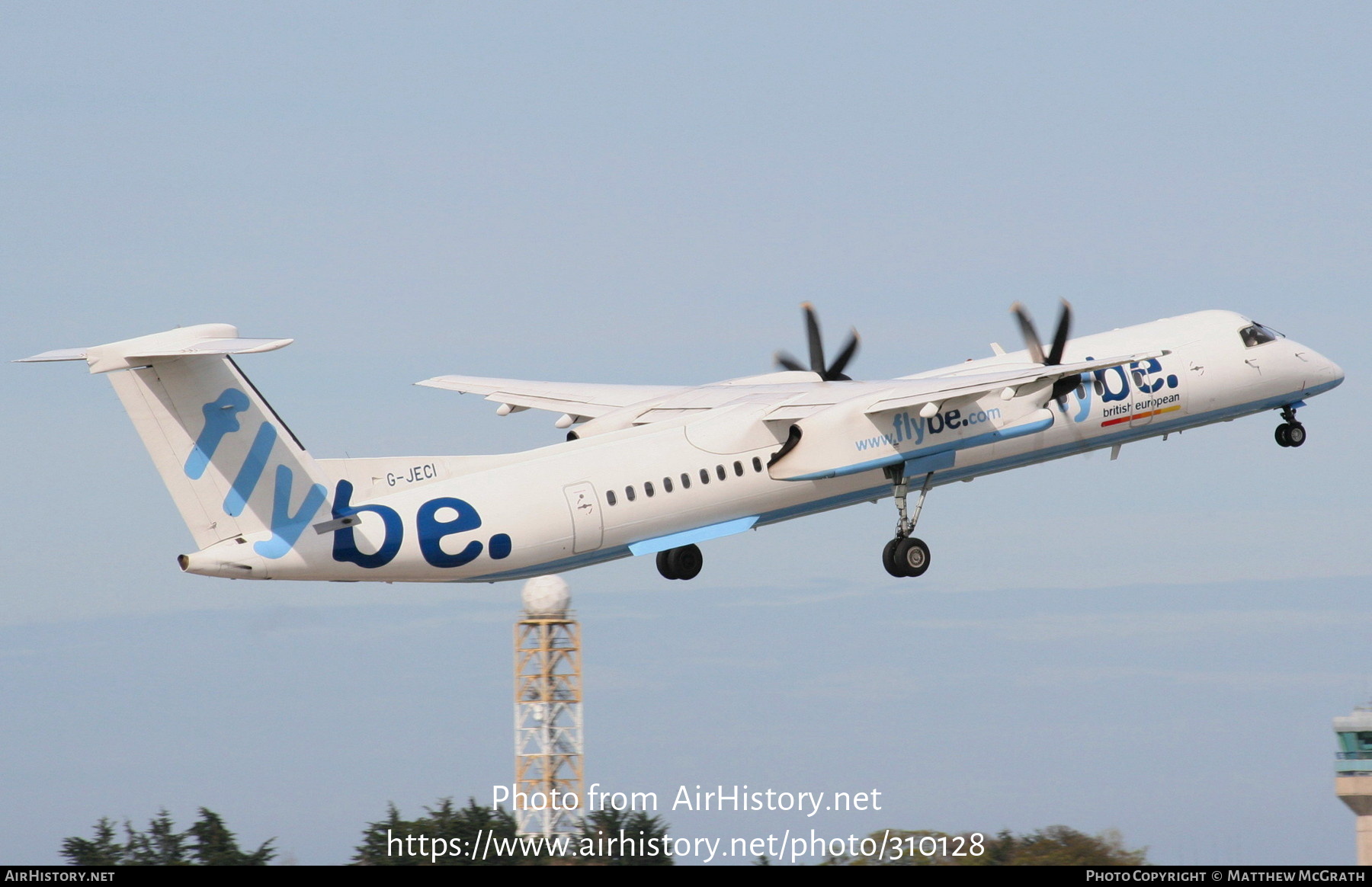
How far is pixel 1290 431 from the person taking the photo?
36656 millimetres

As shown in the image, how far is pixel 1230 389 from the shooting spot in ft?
113

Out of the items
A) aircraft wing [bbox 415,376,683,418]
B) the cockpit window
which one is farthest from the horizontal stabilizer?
the cockpit window

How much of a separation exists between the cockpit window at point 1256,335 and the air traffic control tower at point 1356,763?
14846 millimetres

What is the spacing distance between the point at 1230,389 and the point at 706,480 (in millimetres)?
12802

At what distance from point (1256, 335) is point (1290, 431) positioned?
2850 mm

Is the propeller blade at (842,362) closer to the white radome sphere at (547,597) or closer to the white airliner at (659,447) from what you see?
the white airliner at (659,447)

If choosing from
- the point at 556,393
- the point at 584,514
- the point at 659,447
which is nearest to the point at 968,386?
the point at 659,447

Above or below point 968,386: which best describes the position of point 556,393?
above

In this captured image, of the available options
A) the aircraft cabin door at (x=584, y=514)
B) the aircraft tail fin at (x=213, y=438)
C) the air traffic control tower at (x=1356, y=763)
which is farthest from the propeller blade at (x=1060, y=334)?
the air traffic control tower at (x=1356, y=763)

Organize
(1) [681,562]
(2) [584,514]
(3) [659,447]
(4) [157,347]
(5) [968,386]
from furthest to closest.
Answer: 1. (1) [681,562]
2. (5) [968,386]
3. (3) [659,447]
4. (2) [584,514]
5. (4) [157,347]

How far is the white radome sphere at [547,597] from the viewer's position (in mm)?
49281

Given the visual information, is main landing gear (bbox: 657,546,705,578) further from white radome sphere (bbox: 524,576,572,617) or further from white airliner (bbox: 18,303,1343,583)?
white radome sphere (bbox: 524,576,572,617)

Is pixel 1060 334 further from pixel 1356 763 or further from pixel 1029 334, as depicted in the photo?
pixel 1356 763
